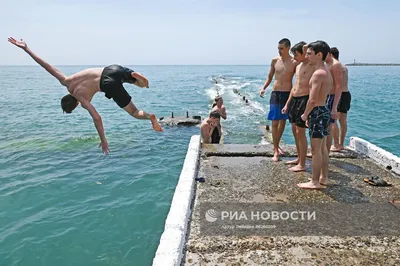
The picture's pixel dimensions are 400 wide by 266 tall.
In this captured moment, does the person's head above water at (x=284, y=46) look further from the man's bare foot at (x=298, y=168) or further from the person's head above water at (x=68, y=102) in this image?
the person's head above water at (x=68, y=102)

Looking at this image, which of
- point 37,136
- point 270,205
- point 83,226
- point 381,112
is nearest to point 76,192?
point 83,226

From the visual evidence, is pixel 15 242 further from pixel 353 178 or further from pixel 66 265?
pixel 353 178

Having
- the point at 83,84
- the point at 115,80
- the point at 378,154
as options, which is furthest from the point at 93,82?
the point at 378,154

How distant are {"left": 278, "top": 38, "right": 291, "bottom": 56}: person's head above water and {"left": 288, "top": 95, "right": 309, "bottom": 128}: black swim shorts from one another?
3.12 ft

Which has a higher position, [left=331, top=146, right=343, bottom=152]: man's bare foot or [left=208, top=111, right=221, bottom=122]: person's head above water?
[left=208, top=111, right=221, bottom=122]: person's head above water

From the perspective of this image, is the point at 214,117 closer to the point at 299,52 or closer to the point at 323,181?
the point at 299,52

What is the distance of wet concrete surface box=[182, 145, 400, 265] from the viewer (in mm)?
3525

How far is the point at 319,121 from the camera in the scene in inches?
A: 201

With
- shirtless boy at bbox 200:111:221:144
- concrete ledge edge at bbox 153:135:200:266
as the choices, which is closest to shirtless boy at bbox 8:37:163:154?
concrete ledge edge at bbox 153:135:200:266

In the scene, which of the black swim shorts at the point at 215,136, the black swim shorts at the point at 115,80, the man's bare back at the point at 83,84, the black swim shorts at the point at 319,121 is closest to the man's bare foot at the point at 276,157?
the black swim shorts at the point at 319,121

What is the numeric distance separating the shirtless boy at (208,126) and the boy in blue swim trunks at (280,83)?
2.86 meters

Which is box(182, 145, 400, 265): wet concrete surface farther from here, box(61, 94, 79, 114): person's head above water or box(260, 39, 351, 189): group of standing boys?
box(61, 94, 79, 114): person's head above water

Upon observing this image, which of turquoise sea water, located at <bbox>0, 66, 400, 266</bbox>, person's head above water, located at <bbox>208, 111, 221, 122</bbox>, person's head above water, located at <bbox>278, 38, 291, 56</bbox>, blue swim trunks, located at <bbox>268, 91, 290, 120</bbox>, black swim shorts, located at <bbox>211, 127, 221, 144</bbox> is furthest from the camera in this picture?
black swim shorts, located at <bbox>211, 127, 221, 144</bbox>

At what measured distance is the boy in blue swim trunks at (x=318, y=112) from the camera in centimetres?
478
